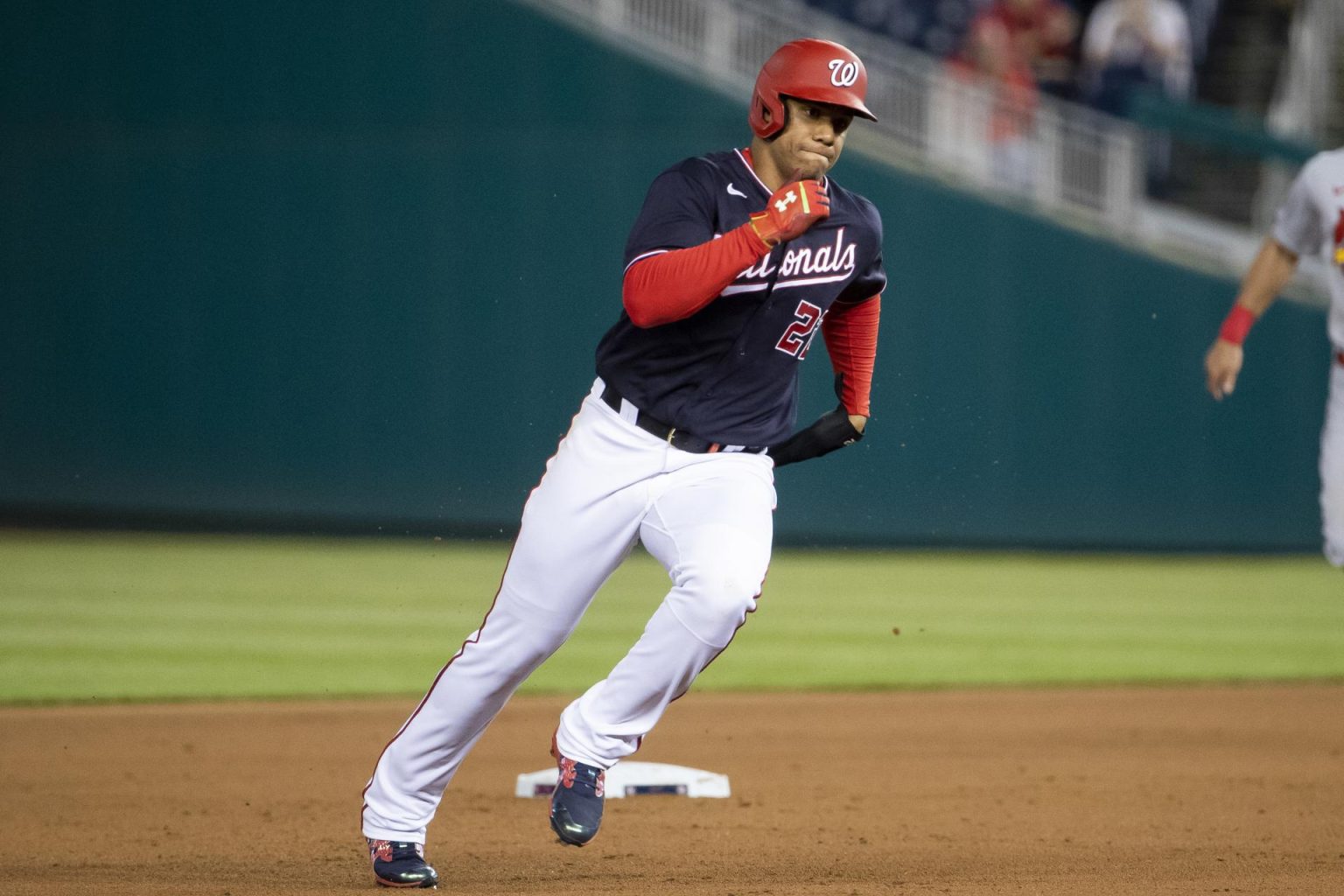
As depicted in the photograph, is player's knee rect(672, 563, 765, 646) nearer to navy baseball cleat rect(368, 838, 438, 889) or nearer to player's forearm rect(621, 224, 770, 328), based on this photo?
player's forearm rect(621, 224, 770, 328)

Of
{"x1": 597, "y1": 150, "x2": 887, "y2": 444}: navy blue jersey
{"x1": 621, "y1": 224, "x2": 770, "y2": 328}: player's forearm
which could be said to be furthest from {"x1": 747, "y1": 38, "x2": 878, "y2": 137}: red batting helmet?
{"x1": 621, "y1": 224, "x2": 770, "y2": 328}: player's forearm

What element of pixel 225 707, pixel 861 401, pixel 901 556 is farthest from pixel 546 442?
pixel 861 401

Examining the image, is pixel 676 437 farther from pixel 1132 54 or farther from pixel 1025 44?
pixel 1132 54

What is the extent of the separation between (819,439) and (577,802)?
1.17 m

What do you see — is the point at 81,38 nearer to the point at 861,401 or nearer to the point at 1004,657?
the point at 1004,657

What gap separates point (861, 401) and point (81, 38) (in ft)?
34.3

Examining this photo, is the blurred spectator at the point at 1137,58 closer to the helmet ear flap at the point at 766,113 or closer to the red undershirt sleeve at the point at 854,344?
the red undershirt sleeve at the point at 854,344

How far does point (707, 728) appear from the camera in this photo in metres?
6.54

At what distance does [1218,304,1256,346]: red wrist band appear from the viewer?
5.64 metres

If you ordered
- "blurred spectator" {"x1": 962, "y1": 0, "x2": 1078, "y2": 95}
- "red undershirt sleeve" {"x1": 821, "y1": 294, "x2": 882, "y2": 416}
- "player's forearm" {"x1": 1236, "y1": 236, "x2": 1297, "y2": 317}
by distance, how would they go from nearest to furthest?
"red undershirt sleeve" {"x1": 821, "y1": 294, "x2": 882, "y2": 416}, "player's forearm" {"x1": 1236, "y1": 236, "x2": 1297, "y2": 317}, "blurred spectator" {"x1": 962, "y1": 0, "x2": 1078, "y2": 95}

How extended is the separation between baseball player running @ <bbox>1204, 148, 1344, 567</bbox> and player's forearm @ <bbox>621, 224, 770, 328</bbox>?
8.64 ft

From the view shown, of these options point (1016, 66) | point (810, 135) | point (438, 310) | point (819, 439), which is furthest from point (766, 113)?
point (1016, 66)

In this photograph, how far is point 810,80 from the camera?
11.8 ft

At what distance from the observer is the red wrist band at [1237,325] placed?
5.64 meters
